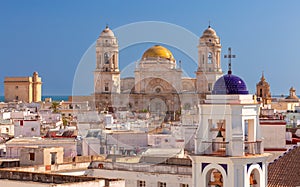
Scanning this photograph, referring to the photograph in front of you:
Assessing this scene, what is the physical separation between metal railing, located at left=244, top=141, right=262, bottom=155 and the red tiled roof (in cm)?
183

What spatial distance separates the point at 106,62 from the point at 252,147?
210 feet

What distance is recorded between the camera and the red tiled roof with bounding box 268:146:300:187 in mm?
12508

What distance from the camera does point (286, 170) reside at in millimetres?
12945

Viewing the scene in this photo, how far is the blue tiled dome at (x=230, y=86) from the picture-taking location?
10.6m

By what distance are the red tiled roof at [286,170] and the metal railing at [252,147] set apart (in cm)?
183

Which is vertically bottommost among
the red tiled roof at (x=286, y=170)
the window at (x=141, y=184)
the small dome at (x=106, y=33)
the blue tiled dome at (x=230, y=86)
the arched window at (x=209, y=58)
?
the window at (x=141, y=184)

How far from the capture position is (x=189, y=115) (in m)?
30.2

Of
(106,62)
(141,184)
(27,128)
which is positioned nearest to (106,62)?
(106,62)

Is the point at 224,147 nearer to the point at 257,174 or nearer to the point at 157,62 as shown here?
the point at 257,174

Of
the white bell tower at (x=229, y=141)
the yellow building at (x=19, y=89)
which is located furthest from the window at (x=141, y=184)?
the yellow building at (x=19, y=89)

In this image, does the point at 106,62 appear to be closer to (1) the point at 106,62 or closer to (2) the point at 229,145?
(1) the point at 106,62

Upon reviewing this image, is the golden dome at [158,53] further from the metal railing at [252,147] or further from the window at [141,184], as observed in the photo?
the metal railing at [252,147]

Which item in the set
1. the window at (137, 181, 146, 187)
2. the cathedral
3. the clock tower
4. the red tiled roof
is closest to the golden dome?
the cathedral

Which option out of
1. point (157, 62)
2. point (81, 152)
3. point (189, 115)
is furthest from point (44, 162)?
point (157, 62)
